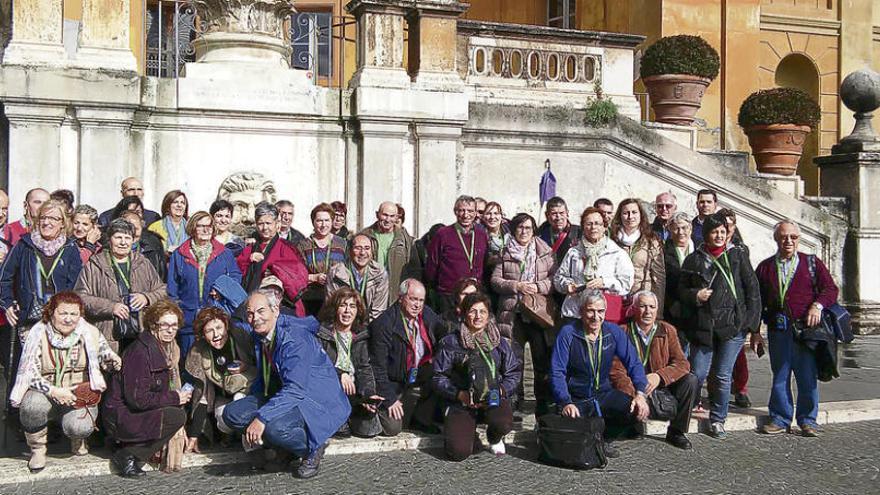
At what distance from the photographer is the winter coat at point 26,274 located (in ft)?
20.6

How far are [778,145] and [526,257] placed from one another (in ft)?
22.3

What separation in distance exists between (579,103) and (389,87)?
2.58 meters

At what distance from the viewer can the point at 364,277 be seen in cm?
706

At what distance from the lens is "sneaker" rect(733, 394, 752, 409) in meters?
7.64

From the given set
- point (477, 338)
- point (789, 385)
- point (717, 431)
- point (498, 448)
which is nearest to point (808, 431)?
point (789, 385)

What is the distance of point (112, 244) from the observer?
6.27m

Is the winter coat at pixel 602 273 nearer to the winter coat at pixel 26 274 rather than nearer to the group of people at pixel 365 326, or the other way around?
the group of people at pixel 365 326

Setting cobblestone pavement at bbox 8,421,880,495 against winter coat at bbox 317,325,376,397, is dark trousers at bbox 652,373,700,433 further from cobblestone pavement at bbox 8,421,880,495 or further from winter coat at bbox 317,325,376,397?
winter coat at bbox 317,325,376,397

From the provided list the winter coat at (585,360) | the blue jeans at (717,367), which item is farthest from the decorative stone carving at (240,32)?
the blue jeans at (717,367)

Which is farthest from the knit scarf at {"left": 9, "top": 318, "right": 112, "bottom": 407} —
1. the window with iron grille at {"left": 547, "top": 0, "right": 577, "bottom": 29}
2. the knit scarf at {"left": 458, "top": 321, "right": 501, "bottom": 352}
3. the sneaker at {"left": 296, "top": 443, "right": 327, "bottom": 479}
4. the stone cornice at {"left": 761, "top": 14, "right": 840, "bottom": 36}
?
the stone cornice at {"left": 761, "top": 14, "right": 840, "bottom": 36}

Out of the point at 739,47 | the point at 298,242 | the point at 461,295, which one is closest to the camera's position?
the point at 461,295

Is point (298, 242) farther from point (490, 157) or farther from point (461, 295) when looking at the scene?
point (490, 157)

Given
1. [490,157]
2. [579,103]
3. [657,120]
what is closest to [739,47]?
[657,120]

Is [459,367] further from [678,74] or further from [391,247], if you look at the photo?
[678,74]
